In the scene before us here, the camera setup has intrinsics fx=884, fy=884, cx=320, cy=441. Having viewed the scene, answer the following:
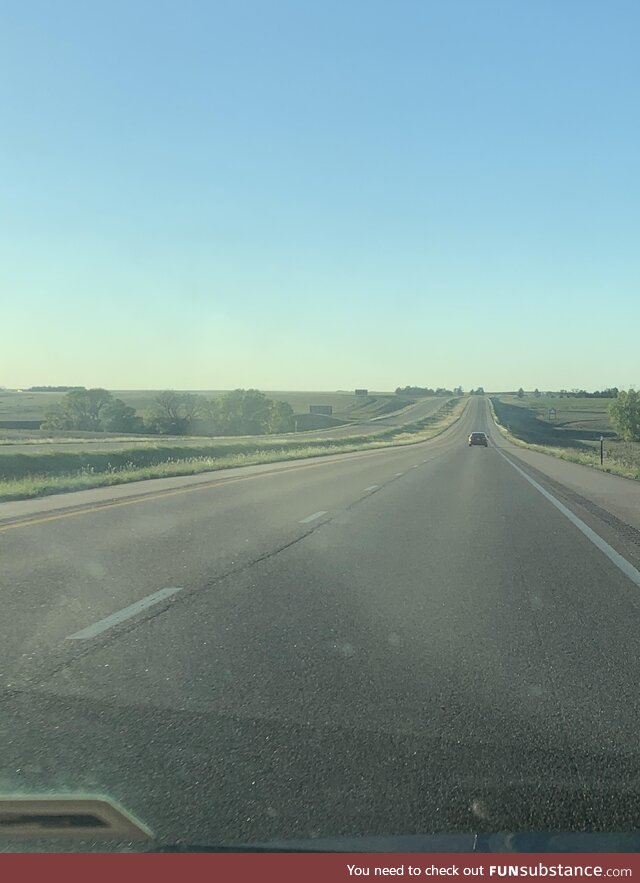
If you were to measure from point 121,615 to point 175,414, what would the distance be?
109461 mm

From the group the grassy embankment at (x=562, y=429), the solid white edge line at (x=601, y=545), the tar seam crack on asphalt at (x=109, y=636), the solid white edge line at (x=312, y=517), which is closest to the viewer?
the tar seam crack on asphalt at (x=109, y=636)

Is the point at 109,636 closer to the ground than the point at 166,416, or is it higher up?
higher up

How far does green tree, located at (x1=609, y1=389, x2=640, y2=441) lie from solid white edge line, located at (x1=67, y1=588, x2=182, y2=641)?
12001cm

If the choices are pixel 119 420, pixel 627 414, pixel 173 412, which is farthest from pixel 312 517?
pixel 627 414

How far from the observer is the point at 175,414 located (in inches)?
4579

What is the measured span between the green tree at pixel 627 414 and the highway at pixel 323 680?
118 meters

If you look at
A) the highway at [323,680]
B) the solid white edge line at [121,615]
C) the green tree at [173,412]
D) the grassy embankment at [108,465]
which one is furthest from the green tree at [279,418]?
the solid white edge line at [121,615]

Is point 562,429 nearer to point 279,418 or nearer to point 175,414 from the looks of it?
point 279,418

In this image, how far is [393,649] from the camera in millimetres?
7098

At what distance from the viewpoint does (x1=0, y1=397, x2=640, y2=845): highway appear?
4.25 meters

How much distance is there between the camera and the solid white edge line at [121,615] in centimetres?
758

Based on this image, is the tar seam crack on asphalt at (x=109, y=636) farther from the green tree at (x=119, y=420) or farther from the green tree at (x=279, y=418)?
the green tree at (x=279, y=418)

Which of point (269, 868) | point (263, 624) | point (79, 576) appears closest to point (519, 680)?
point (263, 624)

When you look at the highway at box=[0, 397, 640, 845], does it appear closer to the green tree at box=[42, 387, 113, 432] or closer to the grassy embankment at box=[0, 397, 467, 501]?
the grassy embankment at box=[0, 397, 467, 501]
